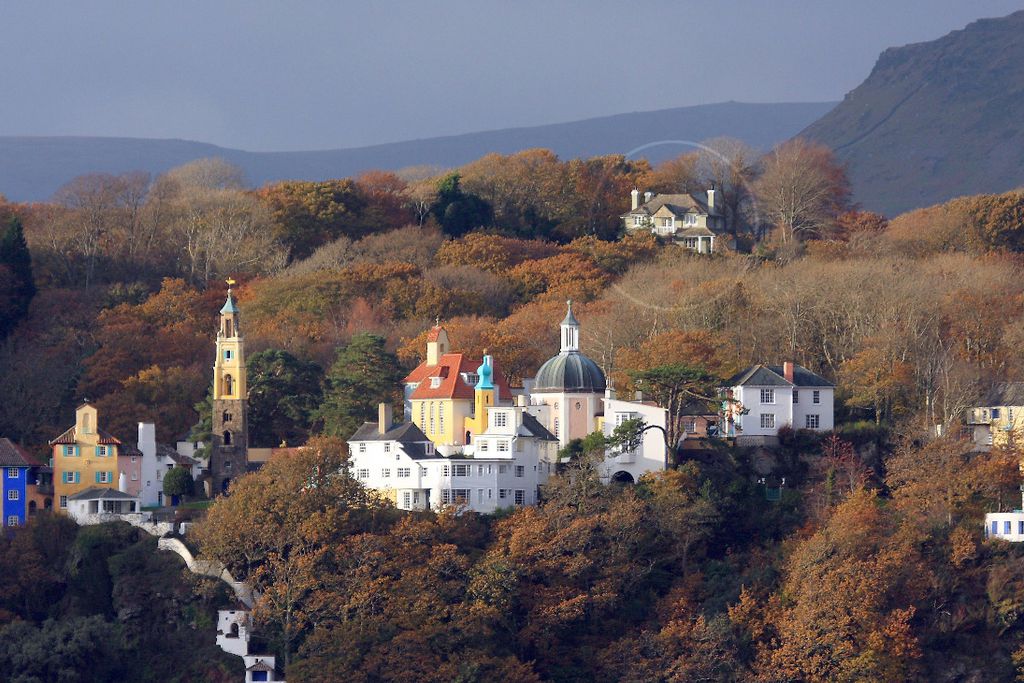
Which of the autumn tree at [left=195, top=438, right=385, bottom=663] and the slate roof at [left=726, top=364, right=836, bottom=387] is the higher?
the slate roof at [left=726, top=364, right=836, bottom=387]

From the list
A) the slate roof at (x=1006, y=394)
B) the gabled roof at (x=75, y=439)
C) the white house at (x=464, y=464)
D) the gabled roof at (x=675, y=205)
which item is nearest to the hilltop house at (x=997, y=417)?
the slate roof at (x=1006, y=394)

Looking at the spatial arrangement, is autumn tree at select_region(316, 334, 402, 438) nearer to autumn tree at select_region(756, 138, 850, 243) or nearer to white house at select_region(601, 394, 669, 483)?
white house at select_region(601, 394, 669, 483)

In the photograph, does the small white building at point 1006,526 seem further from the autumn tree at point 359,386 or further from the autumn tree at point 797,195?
the autumn tree at point 797,195

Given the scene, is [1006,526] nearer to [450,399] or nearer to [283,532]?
[450,399]

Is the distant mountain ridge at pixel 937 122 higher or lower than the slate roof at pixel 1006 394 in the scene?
higher

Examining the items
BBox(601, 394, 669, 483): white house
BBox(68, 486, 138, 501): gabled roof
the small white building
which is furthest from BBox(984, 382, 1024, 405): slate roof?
BBox(68, 486, 138, 501): gabled roof

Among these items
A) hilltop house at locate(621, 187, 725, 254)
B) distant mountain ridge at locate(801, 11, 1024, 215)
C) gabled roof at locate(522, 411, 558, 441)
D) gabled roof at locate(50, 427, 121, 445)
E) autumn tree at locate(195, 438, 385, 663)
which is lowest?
autumn tree at locate(195, 438, 385, 663)
